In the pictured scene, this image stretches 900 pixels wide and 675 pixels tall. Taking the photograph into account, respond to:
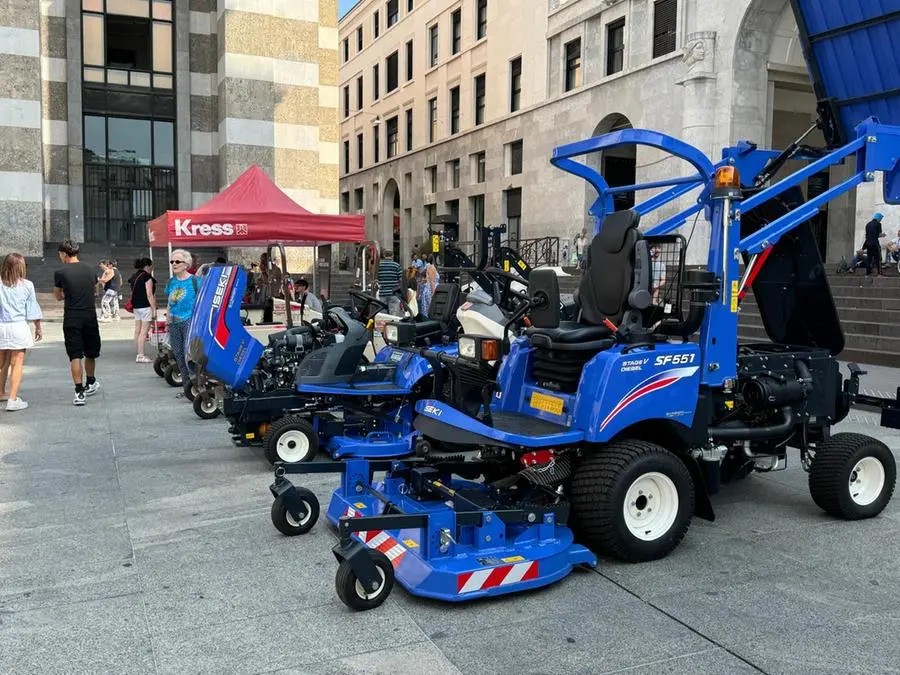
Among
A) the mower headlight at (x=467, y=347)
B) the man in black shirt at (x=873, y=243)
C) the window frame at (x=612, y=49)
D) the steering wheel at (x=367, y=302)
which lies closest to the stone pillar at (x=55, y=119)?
the window frame at (x=612, y=49)

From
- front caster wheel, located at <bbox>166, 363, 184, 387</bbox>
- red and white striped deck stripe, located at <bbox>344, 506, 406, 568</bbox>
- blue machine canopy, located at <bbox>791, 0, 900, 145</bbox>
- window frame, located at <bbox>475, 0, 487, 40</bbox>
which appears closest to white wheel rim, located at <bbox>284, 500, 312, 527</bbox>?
red and white striped deck stripe, located at <bbox>344, 506, 406, 568</bbox>

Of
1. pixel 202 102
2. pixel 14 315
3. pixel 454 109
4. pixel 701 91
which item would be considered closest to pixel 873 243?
pixel 701 91

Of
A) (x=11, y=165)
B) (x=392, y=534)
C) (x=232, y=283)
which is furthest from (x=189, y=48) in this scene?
(x=392, y=534)

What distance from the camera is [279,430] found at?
6.59 m

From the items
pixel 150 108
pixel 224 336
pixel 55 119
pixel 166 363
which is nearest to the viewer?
pixel 224 336

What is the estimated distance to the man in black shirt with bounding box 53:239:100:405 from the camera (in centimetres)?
939

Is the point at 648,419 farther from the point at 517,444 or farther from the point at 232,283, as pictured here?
the point at 232,283

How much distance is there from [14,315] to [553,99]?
26087 millimetres

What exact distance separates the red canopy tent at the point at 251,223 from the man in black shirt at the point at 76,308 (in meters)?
3.18

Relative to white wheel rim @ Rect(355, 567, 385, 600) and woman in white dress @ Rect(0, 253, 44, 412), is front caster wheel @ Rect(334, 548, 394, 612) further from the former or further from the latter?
woman in white dress @ Rect(0, 253, 44, 412)

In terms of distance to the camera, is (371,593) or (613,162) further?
(613,162)

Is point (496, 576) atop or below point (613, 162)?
below

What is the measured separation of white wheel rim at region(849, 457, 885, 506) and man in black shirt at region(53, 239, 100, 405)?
323 inches

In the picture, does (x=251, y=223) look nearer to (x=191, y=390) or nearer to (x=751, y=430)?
(x=191, y=390)
